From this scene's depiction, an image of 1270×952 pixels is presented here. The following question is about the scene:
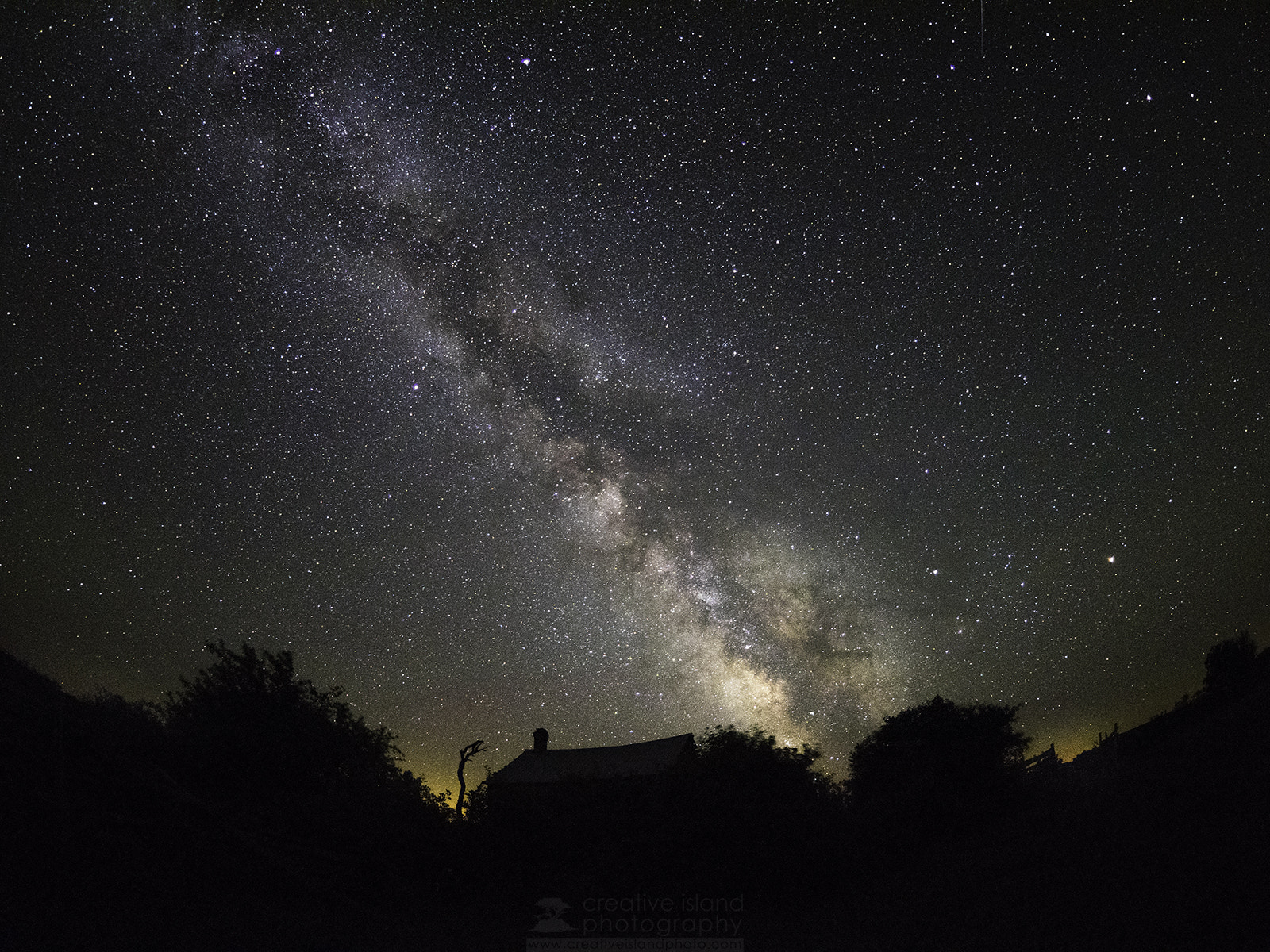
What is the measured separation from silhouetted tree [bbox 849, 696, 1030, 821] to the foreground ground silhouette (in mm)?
168

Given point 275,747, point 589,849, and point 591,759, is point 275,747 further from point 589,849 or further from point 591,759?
point 591,759

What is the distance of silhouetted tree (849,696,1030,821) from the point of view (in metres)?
19.8

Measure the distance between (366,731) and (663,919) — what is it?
15.5 metres

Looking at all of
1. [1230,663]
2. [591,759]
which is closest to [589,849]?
[591,759]

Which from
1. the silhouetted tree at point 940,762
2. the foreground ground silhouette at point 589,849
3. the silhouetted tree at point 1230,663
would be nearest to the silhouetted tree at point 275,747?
the foreground ground silhouette at point 589,849

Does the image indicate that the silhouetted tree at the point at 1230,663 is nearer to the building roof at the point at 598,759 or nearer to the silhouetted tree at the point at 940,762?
the silhouetted tree at the point at 940,762

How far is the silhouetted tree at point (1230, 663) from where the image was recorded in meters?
32.8

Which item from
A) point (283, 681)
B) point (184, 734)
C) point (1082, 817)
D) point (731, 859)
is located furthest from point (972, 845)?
point (184, 734)

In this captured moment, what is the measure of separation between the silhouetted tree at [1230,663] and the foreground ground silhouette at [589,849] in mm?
13923

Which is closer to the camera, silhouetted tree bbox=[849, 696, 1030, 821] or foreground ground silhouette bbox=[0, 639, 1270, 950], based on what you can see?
foreground ground silhouette bbox=[0, 639, 1270, 950]

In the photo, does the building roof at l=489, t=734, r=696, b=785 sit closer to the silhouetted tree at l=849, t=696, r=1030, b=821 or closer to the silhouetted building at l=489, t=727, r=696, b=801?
the silhouetted building at l=489, t=727, r=696, b=801

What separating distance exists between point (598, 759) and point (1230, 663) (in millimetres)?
30262

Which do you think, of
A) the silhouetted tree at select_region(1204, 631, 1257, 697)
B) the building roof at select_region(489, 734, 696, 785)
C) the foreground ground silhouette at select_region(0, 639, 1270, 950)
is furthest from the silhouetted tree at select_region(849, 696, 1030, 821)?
the silhouetted tree at select_region(1204, 631, 1257, 697)

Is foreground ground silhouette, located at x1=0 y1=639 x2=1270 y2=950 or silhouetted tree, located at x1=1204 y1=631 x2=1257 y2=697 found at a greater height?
silhouetted tree, located at x1=1204 y1=631 x2=1257 y2=697
